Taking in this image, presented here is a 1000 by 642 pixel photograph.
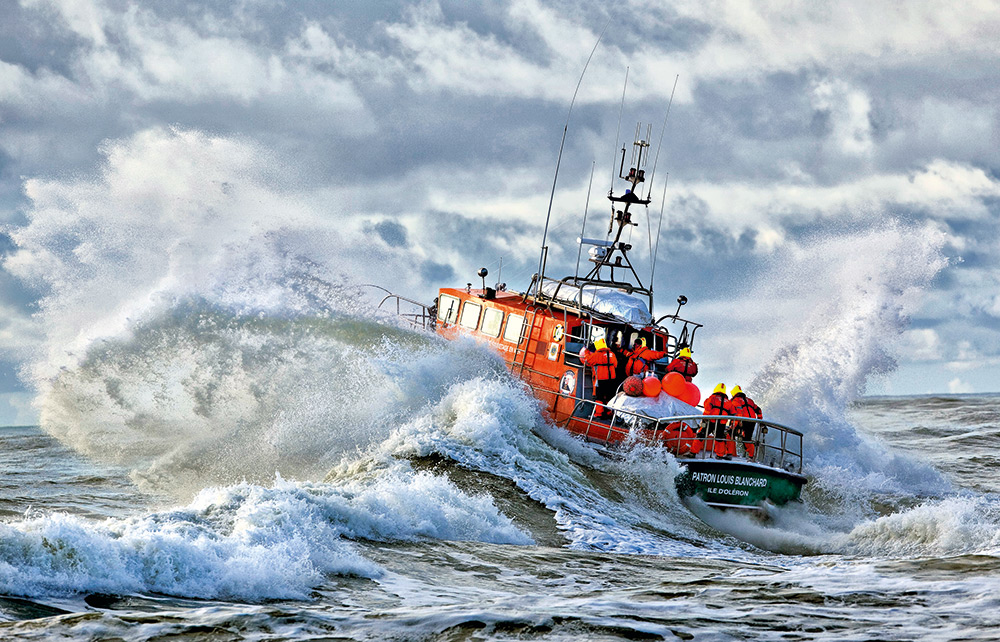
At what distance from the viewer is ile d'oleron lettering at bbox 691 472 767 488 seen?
10.9 metres

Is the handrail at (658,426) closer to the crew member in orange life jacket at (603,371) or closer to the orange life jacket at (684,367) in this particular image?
the crew member in orange life jacket at (603,371)

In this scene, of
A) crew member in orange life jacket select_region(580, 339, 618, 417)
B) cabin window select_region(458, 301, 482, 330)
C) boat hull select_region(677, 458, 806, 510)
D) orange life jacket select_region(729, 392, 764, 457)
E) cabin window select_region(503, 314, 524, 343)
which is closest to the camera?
boat hull select_region(677, 458, 806, 510)

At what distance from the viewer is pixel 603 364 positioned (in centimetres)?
1261

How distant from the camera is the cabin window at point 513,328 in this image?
13.5 meters

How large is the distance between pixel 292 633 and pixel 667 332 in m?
10.9

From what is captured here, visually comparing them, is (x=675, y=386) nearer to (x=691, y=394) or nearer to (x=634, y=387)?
(x=691, y=394)

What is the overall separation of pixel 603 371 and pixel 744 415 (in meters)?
2.06

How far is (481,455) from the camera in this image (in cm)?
1041

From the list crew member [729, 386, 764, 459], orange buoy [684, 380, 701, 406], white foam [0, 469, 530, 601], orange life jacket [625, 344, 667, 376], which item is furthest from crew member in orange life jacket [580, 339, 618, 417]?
white foam [0, 469, 530, 601]

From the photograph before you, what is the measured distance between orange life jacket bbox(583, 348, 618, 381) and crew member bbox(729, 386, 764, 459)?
1736 millimetres

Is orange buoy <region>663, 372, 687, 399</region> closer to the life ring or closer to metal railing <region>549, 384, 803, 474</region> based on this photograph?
metal railing <region>549, 384, 803, 474</region>

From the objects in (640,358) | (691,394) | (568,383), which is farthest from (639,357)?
(568,383)

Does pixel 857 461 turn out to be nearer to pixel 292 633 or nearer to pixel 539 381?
pixel 539 381

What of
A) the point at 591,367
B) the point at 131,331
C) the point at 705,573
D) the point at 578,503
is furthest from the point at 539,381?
the point at 705,573
